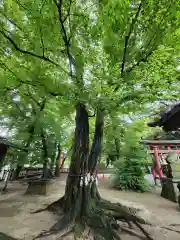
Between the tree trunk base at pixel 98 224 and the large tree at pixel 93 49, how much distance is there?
0.03 meters

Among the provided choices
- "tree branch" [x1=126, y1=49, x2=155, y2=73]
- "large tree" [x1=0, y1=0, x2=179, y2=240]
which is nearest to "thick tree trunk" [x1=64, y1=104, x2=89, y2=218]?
"large tree" [x1=0, y1=0, x2=179, y2=240]

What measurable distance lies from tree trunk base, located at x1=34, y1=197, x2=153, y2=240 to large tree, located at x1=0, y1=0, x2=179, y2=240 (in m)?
0.03

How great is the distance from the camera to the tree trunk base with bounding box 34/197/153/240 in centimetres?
358

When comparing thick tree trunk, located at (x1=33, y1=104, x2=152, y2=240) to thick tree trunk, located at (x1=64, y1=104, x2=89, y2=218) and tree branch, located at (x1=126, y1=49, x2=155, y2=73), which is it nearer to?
thick tree trunk, located at (x1=64, y1=104, x2=89, y2=218)

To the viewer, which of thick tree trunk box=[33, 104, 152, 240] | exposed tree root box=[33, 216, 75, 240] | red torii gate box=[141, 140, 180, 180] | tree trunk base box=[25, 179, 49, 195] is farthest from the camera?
red torii gate box=[141, 140, 180, 180]

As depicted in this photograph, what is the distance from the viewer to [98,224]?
3.88 m

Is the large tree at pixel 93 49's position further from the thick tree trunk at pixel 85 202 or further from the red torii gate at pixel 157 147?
the red torii gate at pixel 157 147

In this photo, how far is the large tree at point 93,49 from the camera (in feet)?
9.29

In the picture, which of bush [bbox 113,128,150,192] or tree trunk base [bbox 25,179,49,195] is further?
bush [bbox 113,128,150,192]

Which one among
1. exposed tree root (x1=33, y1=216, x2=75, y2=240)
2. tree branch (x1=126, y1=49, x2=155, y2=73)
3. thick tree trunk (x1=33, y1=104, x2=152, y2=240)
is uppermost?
tree branch (x1=126, y1=49, x2=155, y2=73)

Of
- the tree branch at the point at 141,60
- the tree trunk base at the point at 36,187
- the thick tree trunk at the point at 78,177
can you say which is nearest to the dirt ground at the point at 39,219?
the thick tree trunk at the point at 78,177

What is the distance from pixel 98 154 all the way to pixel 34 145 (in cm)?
693

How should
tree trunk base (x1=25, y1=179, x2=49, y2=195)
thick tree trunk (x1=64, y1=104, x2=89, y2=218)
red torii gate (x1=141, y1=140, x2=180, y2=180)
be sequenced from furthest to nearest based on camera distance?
red torii gate (x1=141, y1=140, x2=180, y2=180)
tree trunk base (x1=25, y1=179, x2=49, y2=195)
thick tree trunk (x1=64, y1=104, x2=89, y2=218)

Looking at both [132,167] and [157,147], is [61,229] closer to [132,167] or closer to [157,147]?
[132,167]
